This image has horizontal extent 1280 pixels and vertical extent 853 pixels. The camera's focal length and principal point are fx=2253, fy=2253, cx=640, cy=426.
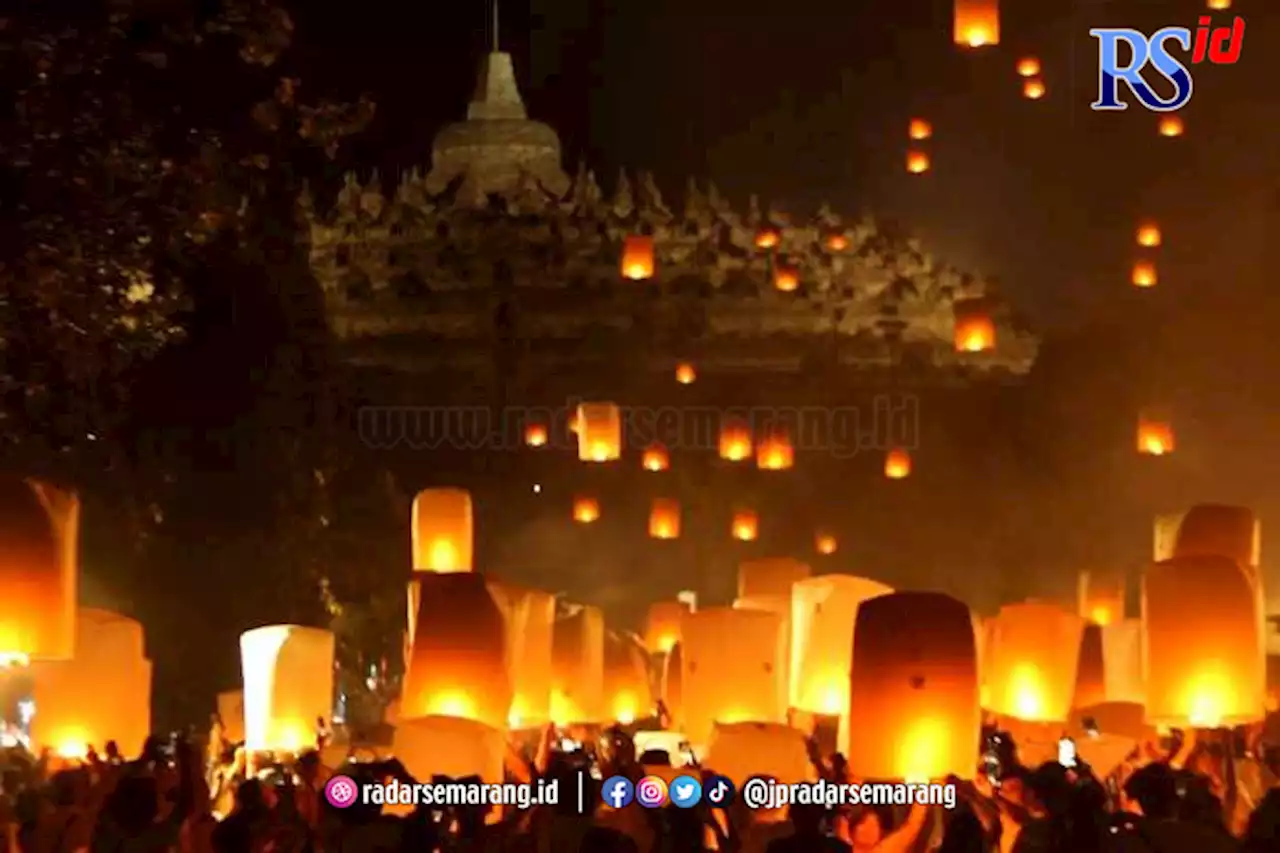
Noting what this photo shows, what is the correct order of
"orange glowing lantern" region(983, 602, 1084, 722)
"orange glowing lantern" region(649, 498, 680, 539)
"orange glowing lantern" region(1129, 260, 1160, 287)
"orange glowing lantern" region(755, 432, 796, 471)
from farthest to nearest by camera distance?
"orange glowing lantern" region(755, 432, 796, 471) → "orange glowing lantern" region(649, 498, 680, 539) → "orange glowing lantern" region(1129, 260, 1160, 287) → "orange glowing lantern" region(983, 602, 1084, 722)

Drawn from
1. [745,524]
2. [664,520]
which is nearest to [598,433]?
[664,520]

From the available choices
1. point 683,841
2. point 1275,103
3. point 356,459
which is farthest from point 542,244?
point 683,841

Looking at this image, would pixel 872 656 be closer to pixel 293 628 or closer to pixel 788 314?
pixel 293 628

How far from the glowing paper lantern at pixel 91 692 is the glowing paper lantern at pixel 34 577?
1.39 meters

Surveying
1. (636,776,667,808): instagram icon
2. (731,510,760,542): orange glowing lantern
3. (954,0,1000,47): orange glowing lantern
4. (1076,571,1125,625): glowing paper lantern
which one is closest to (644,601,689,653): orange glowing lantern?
(1076,571,1125,625): glowing paper lantern

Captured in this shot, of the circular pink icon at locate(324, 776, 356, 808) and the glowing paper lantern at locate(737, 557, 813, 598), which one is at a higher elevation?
the glowing paper lantern at locate(737, 557, 813, 598)

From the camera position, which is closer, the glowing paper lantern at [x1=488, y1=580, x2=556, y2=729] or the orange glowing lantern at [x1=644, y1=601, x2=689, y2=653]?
the glowing paper lantern at [x1=488, y1=580, x2=556, y2=729]

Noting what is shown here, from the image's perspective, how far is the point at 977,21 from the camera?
18844 mm

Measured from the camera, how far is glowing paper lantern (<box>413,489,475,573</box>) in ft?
45.9

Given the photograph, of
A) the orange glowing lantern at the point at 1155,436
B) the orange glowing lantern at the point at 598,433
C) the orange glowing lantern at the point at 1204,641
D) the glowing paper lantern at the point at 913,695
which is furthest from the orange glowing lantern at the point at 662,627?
the glowing paper lantern at the point at 913,695

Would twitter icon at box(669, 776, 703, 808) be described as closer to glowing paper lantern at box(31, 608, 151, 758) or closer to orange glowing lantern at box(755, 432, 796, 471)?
glowing paper lantern at box(31, 608, 151, 758)

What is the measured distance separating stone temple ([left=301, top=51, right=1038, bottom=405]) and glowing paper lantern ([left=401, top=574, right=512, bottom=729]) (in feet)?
72.5

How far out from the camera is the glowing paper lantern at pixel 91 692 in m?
9.37

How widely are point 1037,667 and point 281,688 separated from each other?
12.8 ft
